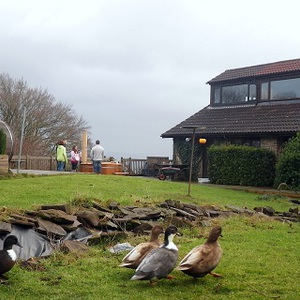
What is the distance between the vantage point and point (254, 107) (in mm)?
33344

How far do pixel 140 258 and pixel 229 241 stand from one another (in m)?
3.74

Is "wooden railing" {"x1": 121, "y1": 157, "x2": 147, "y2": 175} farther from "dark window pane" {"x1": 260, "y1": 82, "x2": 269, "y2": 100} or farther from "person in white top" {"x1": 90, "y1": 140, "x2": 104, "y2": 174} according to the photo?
Result: "dark window pane" {"x1": 260, "y1": 82, "x2": 269, "y2": 100}

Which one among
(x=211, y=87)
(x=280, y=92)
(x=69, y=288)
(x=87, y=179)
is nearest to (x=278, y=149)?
(x=280, y=92)

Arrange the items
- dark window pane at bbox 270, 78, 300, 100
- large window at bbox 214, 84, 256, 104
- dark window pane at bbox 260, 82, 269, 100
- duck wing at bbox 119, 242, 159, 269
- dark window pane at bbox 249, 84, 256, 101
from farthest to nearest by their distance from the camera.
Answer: large window at bbox 214, 84, 256, 104, dark window pane at bbox 249, 84, 256, 101, dark window pane at bbox 260, 82, 269, 100, dark window pane at bbox 270, 78, 300, 100, duck wing at bbox 119, 242, 159, 269

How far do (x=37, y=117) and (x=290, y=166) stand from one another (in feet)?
101

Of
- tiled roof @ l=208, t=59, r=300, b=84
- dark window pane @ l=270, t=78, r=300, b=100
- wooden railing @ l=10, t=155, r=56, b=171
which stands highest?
tiled roof @ l=208, t=59, r=300, b=84

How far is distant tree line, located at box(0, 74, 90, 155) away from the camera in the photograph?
5047 cm

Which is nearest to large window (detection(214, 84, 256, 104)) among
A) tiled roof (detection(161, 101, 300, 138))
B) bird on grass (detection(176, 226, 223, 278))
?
tiled roof (detection(161, 101, 300, 138))

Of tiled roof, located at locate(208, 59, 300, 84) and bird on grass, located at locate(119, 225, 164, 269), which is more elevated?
tiled roof, located at locate(208, 59, 300, 84)

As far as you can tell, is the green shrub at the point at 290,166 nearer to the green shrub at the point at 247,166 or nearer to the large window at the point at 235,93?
the green shrub at the point at 247,166

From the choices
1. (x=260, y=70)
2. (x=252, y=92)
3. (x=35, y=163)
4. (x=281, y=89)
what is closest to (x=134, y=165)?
(x=35, y=163)

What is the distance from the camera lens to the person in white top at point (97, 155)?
28.5m

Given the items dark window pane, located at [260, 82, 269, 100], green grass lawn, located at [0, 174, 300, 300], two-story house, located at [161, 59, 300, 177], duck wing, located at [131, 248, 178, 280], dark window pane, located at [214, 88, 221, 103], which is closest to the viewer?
green grass lawn, located at [0, 174, 300, 300]

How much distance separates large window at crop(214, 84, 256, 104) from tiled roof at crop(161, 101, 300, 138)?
526mm
